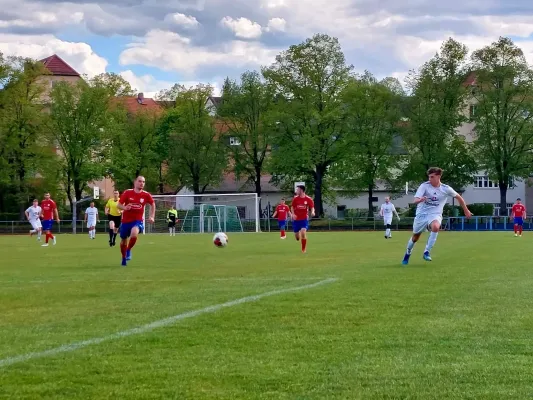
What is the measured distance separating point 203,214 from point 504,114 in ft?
97.7

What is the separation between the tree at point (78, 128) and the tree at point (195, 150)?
6.95 meters

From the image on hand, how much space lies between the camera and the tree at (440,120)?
7244 centimetres

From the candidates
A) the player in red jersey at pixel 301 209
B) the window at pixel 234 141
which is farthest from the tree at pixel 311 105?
the player in red jersey at pixel 301 209

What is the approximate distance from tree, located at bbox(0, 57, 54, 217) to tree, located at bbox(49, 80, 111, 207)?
1593 millimetres

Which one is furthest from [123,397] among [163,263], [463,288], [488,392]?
[163,263]

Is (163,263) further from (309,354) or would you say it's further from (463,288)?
(309,354)

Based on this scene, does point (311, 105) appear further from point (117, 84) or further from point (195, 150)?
point (117, 84)

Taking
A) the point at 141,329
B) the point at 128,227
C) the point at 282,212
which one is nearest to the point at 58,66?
the point at 282,212

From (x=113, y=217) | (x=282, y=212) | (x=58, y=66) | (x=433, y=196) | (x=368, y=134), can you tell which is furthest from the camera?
(x=58, y=66)

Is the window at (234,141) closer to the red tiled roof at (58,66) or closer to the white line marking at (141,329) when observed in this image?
the red tiled roof at (58,66)

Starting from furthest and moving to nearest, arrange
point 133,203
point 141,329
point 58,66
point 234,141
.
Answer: point 58,66, point 234,141, point 133,203, point 141,329

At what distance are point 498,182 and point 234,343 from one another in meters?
70.9

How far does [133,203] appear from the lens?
18.9 m

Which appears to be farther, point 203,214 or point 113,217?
point 203,214
